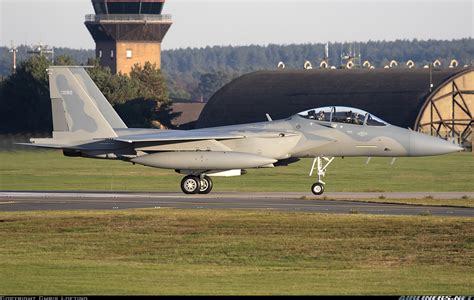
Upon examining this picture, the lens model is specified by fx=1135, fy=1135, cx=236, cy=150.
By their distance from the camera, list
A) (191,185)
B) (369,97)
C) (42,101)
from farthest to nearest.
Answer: (369,97) < (42,101) < (191,185)

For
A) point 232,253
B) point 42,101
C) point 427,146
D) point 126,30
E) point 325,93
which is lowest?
point 42,101

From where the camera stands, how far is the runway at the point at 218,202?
1148 inches

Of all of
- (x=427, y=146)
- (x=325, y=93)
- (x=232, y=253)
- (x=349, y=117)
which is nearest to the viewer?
(x=232, y=253)

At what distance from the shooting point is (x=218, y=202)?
32125 millimetres

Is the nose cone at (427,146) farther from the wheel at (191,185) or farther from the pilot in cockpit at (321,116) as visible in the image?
the wheel at (191,185)

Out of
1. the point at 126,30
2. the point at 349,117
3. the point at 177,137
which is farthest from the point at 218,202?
the point at 126,30

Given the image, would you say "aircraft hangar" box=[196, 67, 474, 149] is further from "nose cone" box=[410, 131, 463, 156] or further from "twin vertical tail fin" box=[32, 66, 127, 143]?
"twin vertical tail fin" box=[32, 66, 127, 143]

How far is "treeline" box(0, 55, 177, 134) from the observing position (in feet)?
248

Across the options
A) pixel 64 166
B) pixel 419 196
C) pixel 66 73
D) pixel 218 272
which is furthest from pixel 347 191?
pixel 218 272

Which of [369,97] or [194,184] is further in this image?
[369,97]

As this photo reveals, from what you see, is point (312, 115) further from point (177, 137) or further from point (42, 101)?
point (42, 101)

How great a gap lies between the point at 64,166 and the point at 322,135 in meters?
21.6

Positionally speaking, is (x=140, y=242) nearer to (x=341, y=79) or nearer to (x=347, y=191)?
(x=347, y=191)

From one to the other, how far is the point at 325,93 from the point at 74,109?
46.8 meters
